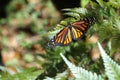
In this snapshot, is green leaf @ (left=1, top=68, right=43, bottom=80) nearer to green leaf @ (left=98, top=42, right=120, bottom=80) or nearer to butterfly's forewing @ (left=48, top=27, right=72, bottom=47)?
butterfly's forewing @ (left=48, top=27, right=72, bottom=47)

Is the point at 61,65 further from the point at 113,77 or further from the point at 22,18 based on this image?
the point at 22,18

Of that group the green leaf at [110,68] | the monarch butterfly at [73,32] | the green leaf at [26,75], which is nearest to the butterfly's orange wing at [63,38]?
the monarch butterfly at [73,32]

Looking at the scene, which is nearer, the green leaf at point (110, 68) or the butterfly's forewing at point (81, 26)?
the green leaf at point (110, 68)

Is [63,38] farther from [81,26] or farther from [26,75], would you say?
[26,75]

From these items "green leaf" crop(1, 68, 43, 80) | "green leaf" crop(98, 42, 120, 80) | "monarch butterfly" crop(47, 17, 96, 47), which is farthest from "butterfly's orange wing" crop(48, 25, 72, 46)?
"green leaf" crop(98, 42, 120, 80)

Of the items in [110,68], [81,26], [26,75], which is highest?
[81,26]

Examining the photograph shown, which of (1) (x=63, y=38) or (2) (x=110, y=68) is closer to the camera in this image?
(2) (x=110, y=68)

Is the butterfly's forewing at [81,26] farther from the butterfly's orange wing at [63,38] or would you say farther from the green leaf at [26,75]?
the green leaf at [26,75]

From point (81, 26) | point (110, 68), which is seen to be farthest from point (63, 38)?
point (110, 68)

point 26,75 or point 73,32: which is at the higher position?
point 73,32
